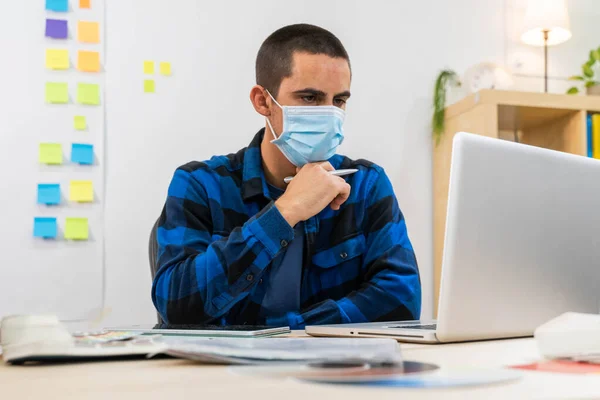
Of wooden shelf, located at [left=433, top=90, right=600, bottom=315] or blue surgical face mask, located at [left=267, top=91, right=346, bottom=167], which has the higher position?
wooden shelf, located at [left=433, top=90, right=600, bottom=315]

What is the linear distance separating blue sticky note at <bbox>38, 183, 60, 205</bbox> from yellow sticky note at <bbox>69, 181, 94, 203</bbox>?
0.15 ft

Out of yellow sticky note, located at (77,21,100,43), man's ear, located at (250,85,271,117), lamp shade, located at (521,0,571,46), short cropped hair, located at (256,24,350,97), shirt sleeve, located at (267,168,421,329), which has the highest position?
lamp shade, located at (521,0,571,46)

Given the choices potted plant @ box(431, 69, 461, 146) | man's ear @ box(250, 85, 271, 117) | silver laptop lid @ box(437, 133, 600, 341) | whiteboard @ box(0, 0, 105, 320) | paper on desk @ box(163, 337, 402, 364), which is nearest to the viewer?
paper on desk @ box(163, 337, 402, 364)

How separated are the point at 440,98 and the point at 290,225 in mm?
1590

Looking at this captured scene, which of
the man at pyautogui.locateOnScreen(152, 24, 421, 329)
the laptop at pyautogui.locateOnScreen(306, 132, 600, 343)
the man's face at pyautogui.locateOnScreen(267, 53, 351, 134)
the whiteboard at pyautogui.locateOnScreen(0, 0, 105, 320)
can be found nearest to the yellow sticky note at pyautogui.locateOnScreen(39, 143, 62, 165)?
the whiteboard at pyautogui.locateOnScreen(0, 0, 105, 320)

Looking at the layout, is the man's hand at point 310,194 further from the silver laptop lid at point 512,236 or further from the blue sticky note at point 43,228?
the blue sticky note at point 43,228

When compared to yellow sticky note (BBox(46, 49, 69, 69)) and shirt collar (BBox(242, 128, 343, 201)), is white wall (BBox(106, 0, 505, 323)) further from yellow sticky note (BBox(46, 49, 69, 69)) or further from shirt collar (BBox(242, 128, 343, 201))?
shirt collar (BBox(242, 128, 343, 201))

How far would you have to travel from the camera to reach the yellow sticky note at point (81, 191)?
92.5 inches

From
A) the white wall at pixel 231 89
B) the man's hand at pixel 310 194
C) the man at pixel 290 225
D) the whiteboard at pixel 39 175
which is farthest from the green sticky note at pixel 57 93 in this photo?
the man's hand at pixel 310 194

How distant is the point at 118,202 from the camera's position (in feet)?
7.86

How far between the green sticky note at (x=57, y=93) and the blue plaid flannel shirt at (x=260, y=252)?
0.99 metres

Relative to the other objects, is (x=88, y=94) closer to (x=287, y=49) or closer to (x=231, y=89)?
(x=231, y=89)

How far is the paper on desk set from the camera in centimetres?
54

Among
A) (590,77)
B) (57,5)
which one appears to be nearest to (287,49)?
(57,5)
